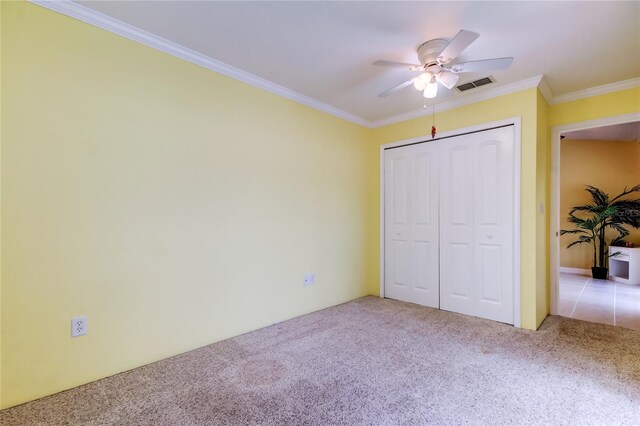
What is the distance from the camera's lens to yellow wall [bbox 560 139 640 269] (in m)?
5.40

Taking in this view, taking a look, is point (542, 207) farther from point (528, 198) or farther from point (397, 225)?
point (397, 225)

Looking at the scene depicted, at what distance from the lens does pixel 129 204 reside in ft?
6.83

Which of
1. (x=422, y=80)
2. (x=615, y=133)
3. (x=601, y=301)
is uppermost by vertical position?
(x=615, y=133)

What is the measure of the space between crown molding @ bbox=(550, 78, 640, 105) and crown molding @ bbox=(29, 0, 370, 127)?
266cm

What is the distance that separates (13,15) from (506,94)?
3883 mm

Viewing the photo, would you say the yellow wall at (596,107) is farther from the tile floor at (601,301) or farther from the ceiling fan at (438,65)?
the tile floor at (601,301)

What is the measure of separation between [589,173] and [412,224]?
183 inches

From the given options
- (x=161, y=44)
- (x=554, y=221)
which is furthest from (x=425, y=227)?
(x=161, y=44)

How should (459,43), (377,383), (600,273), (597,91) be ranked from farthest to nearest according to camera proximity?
(600,273) < (597,91) < (377,383) < (459,43)

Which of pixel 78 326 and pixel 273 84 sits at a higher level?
pixel 273 84

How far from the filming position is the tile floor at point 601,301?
321 centimetres

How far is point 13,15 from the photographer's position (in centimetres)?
169

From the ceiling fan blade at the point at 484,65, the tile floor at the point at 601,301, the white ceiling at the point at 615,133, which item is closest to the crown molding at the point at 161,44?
the ceiling fan blade at the point at 484,65

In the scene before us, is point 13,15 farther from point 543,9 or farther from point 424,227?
point 424,227
